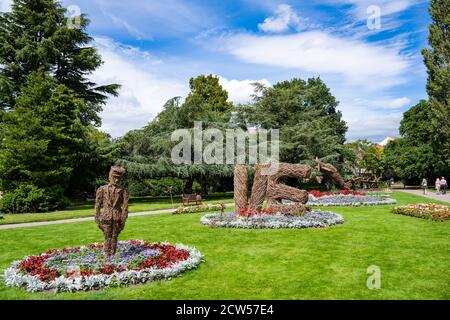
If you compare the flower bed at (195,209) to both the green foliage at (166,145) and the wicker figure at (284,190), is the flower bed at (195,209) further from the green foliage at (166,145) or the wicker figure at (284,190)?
the green foliage at (166,145)

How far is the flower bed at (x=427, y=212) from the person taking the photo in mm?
15059

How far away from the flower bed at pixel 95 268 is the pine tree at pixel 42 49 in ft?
67.0

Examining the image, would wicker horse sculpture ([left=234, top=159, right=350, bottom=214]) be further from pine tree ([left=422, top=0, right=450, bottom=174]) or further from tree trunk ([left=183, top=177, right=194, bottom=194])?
pine tree ([left=422, top=0, right=450, bottom=174])

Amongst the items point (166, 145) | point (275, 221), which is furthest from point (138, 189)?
point (275, 221)

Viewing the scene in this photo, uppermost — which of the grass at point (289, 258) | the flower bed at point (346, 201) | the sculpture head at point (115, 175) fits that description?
the sculpture head at point (115, 175)

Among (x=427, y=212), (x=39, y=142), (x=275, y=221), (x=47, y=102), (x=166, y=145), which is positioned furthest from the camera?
(x=166, y=145)

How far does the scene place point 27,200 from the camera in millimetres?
21719

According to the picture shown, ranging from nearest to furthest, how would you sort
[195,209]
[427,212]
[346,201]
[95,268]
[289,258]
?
[95,268], [289,258], [427,212], [195,209], [346,201]

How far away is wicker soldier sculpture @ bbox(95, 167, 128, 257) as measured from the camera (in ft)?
26.6

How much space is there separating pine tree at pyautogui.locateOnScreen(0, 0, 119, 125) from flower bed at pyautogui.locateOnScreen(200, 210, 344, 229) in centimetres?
1724

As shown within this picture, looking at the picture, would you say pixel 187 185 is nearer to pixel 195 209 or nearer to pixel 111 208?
pixel 195 209

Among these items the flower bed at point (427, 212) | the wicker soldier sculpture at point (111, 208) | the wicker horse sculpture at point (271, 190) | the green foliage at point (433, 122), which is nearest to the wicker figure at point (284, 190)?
the wicker horse sculpture at point (271, 190)

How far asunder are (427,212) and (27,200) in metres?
21.5

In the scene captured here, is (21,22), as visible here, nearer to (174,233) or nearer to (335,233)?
(174,233)
